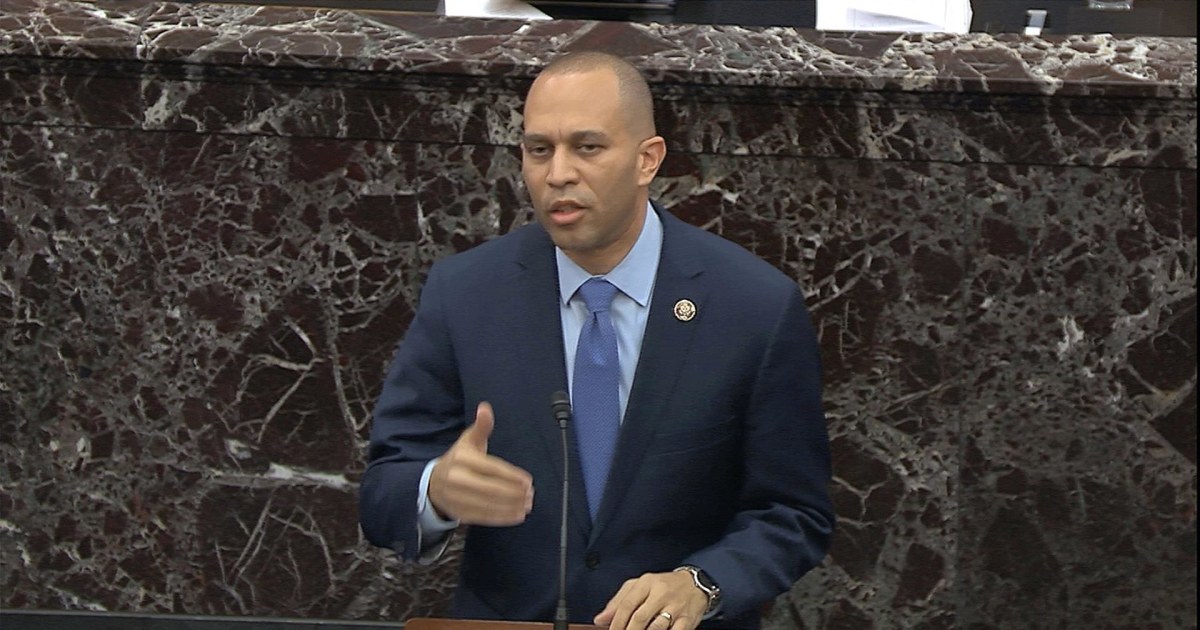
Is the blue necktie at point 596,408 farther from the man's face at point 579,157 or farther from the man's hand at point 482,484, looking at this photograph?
the man's hand at point 482,484

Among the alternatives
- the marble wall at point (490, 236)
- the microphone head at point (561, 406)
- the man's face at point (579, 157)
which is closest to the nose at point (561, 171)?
the man's face at point (579, 157)

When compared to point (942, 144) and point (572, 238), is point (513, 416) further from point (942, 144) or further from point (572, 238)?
point (942, 144)

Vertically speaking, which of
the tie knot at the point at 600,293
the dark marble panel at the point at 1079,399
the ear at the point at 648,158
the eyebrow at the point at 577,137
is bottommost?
the dark marble panel at the point at 1079,399

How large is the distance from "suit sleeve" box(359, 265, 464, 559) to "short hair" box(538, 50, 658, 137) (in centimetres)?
37

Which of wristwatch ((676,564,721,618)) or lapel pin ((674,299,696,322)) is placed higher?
lapel pin ((674,299,696,322))

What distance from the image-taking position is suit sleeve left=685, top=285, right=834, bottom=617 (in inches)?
91.6

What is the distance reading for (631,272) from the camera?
8.02 ft

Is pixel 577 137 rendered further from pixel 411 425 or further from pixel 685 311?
pixel 411 425

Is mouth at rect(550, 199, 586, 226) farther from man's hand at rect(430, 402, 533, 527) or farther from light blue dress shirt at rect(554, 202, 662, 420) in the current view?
man's hand at rect(430, 402, 533, 527)

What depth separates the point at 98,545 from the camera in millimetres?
3279

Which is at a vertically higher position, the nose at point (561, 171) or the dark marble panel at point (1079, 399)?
the nose at point (561, 171)

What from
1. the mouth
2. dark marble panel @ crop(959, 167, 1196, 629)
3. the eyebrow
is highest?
the eyebrow

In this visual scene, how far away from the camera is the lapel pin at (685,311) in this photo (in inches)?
95.0

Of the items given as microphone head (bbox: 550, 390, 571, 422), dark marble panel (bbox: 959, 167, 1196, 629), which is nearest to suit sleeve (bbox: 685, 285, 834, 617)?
microphone head (bbox: 550, 390, 571, 422)
